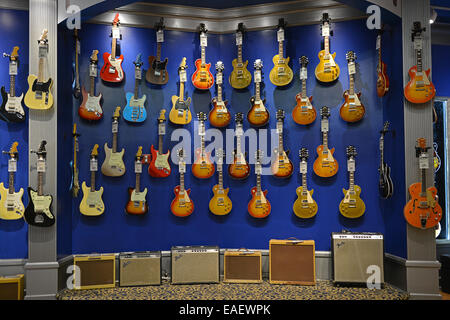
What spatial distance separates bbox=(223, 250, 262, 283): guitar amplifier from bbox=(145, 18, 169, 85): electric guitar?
6.56ft

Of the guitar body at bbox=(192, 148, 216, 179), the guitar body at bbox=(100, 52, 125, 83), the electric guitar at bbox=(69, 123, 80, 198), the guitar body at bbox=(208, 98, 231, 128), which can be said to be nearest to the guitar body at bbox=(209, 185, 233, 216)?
the guitar body at bbox=(192, 148, 216, 179)

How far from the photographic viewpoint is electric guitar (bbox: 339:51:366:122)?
4078 mm

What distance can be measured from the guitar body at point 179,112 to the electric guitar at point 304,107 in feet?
3.83

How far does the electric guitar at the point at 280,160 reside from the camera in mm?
4184

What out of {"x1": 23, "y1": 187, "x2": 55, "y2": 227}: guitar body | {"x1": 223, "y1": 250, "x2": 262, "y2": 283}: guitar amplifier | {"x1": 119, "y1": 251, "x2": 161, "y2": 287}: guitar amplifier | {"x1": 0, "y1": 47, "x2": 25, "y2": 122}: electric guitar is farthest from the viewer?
{"x1": 223, "y1": 250, "x2": 262, "y2": 283}: guitar amplifier

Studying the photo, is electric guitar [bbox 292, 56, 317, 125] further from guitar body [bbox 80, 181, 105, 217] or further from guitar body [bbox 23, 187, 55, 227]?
guitar body [bbox 23, 187, 55, 227]

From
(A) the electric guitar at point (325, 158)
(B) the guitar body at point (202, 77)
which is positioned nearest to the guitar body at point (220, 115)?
(B) the guitar body at point (202, 77)

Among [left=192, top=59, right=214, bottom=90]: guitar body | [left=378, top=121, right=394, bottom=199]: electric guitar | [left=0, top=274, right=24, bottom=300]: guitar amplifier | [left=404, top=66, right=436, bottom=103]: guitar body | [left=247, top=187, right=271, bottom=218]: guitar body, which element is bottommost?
[left=0, top=274, right=24, bottom=300]: guitar amplifier

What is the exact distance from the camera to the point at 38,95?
3.54 meters

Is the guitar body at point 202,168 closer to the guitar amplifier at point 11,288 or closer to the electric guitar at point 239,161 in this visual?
the electric guitar at point 239,161

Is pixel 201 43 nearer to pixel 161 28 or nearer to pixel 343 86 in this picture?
pixel 161 28

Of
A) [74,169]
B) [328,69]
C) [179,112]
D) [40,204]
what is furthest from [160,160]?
[328,69]

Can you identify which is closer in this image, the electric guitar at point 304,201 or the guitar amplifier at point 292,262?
the guitar amplifier at point 292,262

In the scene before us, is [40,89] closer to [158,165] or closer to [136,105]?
[136,105]
